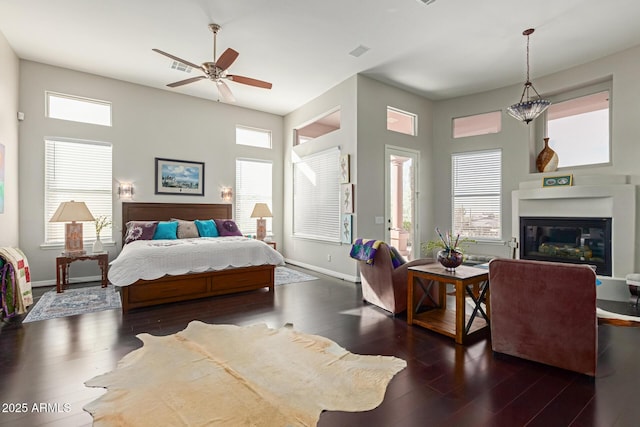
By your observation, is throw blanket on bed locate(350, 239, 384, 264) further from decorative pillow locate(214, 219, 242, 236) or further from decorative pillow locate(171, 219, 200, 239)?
decorative pillow locate(171, 219, 200, 239)

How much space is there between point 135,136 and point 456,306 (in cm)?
603

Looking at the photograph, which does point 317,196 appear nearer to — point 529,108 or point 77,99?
point 529,108

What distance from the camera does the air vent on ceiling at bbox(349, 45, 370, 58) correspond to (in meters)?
4.45

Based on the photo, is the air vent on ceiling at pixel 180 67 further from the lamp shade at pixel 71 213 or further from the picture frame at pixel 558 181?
the picture frame at pixel 558 181

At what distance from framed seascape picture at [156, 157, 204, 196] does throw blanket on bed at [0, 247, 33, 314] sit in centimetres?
256

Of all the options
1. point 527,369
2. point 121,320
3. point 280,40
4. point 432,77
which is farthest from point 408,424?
point 432,77

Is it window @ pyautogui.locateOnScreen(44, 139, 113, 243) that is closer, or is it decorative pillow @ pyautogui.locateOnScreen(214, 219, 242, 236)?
window @ pyautogui.locateOnScreen(44, 139, 113, 243)

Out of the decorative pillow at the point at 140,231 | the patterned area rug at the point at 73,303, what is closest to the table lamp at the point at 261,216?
the decorative pillow at the point at 140,231

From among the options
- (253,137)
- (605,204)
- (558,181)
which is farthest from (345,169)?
(605,204)

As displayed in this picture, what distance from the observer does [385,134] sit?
5.71m

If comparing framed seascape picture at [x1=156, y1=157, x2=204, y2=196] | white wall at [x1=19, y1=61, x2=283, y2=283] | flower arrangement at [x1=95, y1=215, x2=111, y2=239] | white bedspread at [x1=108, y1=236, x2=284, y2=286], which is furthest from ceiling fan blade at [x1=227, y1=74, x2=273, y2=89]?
flower arrangement at [x1=95, y1=215, x2=111, y2=239]

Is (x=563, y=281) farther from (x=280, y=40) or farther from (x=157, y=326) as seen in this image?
(x=280, y=40)

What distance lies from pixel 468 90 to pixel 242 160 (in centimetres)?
494

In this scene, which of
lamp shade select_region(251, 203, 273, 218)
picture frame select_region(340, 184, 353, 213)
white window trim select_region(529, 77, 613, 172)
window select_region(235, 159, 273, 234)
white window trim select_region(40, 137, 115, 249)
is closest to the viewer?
white window trim select_region(529, 77, 613, 172)
